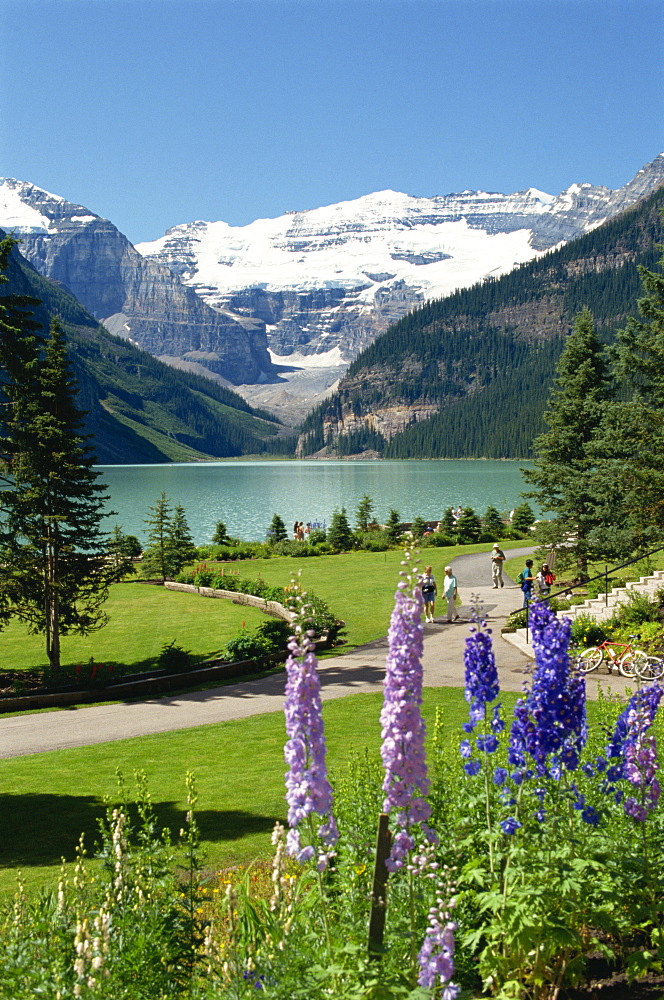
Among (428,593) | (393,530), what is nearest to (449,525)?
(393,530)

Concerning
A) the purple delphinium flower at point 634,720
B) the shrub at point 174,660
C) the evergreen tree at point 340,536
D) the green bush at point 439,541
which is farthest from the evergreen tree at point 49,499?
the green bush at point 439,541

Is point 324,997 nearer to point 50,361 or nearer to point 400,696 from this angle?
point 400,696

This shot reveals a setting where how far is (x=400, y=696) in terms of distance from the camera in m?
3.62

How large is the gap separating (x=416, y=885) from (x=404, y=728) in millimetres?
1579

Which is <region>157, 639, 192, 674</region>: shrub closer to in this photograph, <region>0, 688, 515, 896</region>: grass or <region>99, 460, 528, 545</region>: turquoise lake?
<region>0, 688, 515, 896</region>: grass

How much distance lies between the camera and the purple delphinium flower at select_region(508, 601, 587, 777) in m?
4.39

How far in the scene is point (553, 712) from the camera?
4.39m

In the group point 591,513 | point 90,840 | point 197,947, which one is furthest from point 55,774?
point 591,513

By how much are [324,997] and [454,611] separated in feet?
73.1

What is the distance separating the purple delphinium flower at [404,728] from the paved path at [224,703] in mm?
12772

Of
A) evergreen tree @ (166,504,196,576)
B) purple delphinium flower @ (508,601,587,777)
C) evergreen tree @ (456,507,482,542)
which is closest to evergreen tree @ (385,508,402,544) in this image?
evergreen tree @ (456,507,482,542)

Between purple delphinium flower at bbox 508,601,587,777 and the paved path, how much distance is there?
1182cm

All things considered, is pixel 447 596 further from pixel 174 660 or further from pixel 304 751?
pixel 304 751

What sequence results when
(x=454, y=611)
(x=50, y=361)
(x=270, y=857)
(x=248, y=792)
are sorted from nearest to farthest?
1. (x=270, y=857)
2. (x=248, y=792)
3. (x=50, y=361)
4. (x=454, y=611)
